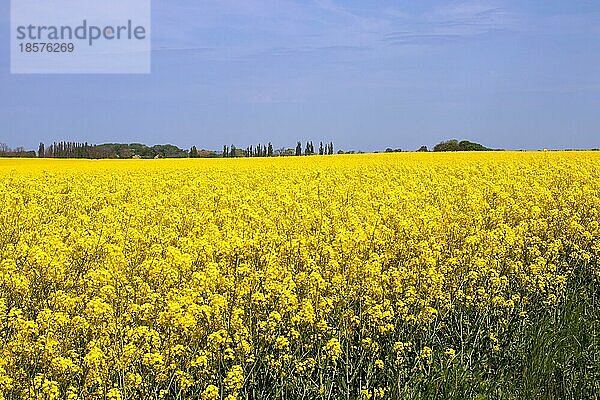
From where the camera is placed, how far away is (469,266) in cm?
673

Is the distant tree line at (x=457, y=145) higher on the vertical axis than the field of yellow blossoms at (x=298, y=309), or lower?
higher

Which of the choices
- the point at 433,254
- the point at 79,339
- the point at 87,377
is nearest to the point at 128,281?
the point at 79,339

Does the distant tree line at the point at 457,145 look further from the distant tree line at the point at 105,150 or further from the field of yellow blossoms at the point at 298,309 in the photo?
the field of yellow blossoms at the point at 298,309

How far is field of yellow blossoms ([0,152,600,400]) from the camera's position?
14.8 feet

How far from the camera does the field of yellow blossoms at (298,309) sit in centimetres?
450

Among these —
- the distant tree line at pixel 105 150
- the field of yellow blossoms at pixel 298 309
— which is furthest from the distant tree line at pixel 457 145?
the field of yellow blossoms at pixel 298 309

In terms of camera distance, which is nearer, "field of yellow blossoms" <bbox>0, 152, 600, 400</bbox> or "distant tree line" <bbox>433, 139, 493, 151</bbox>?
"field of yellow blossoms" <bbox>0, 152, 600, 400</bbox>

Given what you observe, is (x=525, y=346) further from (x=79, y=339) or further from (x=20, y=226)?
(x=20, y=226)

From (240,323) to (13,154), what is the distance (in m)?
44.1

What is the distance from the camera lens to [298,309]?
5.44 meters

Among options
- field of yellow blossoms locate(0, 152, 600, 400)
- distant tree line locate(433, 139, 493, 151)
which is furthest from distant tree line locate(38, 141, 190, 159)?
field of yellow blossoms locate(0, 152, 600, 400)

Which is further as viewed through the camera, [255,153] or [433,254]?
[255,153]

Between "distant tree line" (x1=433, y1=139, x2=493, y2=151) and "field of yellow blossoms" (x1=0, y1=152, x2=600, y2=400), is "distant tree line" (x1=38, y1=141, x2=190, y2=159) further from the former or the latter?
"field of yellow blossoms" (x1=0, y1=152, x2=600, y2=400)

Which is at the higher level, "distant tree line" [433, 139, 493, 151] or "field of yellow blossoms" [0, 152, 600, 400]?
"distant tree line" [433, 139, 493, 151]
